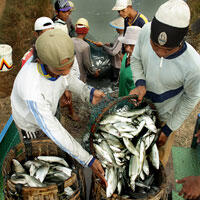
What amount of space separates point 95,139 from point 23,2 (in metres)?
4.04

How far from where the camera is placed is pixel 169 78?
6.97 feet

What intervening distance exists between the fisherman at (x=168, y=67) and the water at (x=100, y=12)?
5.97 metres

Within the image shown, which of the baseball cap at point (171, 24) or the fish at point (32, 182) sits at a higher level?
the baseball cap at point (171, 24)

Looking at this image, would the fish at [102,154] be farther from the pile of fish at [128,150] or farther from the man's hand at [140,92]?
the man's hand at [140,92]

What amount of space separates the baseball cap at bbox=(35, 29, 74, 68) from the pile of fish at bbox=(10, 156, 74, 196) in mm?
1108

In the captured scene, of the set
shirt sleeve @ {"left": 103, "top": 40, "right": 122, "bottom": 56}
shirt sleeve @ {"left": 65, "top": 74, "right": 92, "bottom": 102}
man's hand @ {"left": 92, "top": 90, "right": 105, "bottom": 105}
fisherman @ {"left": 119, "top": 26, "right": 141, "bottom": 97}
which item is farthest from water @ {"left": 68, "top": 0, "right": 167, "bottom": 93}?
man's hand @ {"left": 92, "top": 90, "right": 105, "bottom": 105}

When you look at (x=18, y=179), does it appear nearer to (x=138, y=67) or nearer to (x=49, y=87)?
(x=49, y=87)

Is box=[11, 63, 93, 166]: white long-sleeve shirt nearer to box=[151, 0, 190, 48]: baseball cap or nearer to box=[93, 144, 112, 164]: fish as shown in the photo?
box=[93, 144, 112, 164]: fish

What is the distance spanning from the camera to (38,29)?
3.45 metres

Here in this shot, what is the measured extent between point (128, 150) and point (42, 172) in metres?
0.88

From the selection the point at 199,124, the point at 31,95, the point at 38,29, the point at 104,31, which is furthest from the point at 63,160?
the point at 104,31

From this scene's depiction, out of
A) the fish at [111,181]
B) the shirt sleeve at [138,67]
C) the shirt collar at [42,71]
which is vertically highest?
the shirt collar at [42,71]

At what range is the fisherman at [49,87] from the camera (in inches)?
66.8

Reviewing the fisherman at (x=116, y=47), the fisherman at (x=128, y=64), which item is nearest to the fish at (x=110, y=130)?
the fisherman at (x=128, y=64)
